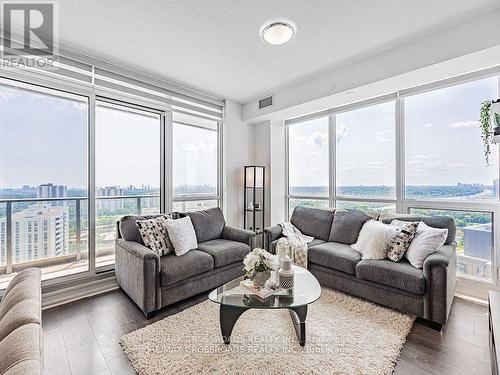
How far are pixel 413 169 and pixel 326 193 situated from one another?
1.29 metres

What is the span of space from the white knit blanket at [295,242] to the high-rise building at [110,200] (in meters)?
2.14

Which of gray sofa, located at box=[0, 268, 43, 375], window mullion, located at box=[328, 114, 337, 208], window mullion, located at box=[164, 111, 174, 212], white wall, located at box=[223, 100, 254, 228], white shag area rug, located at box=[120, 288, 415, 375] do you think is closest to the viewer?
gray sofa, located at box=[0, 268, 43, 375]

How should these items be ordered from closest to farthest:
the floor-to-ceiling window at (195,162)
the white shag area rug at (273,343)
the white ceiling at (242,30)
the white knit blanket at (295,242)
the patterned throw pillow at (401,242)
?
1. the white shag area rug at (273,343)
2. the white ceiling at (242,30)
3. the patterned throw pillow at (401,242)
4. the white knit blanket at (295,242)
5. the floor-to-ceiling window at (195,162)

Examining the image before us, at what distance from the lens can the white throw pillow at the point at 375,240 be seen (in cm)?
257

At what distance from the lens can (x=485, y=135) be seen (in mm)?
2602

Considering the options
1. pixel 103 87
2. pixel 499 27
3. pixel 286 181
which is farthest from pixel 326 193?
pixel 103 87

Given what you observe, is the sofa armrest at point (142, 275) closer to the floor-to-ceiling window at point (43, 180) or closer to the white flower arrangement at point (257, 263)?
the floor-to-ceiling window at point (43, 180)

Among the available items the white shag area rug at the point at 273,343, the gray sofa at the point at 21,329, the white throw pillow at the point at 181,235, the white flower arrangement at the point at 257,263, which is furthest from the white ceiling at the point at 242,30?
the white shag area rug at the point at 273,343

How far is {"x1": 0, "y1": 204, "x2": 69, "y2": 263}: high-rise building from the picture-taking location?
8.41 feet

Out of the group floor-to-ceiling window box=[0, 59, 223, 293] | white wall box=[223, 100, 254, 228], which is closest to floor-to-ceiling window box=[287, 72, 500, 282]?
white wall box=[223, 100, 254, 228]

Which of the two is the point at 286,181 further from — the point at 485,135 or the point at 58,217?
the point at 58,217

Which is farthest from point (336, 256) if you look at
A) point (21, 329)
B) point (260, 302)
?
point (21, 329)

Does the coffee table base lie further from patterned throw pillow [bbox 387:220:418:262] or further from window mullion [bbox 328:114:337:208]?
window mullion [bbox 328:114:337:208]

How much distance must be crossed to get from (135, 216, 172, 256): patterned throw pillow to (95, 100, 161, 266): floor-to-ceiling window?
76 cm
